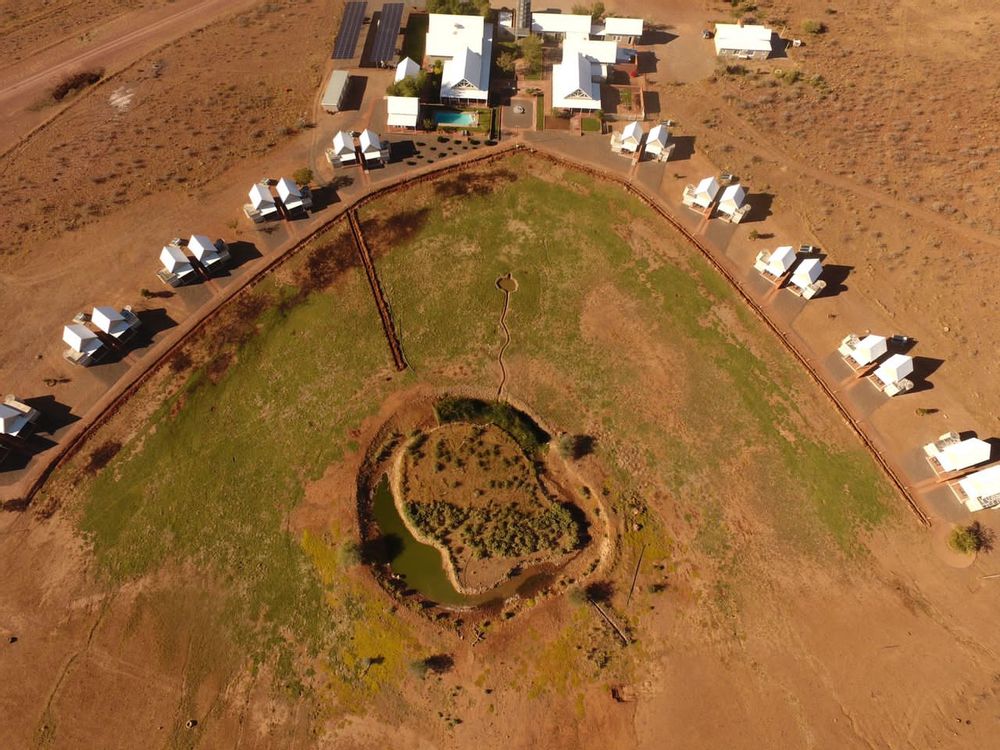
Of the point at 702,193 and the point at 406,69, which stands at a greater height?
the point at 406,69

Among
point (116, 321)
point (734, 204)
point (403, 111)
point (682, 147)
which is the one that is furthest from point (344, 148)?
point (734, 204)

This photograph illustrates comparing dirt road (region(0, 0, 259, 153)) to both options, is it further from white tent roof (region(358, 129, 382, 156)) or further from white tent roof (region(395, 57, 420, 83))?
white tent roof (region(358, 129, 382, 156))

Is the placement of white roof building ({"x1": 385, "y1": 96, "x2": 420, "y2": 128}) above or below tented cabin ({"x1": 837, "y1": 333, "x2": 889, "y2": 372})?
above

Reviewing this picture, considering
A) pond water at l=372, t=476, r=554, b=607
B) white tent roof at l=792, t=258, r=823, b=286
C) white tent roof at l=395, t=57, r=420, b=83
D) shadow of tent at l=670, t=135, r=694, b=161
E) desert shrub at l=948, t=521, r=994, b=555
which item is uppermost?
white tent roof at l=395, t=57, r=420, b=83

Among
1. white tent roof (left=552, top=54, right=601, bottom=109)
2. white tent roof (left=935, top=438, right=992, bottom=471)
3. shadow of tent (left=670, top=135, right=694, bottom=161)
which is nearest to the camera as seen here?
white tent roof (left=935, top=438, right=992, bottom=471)

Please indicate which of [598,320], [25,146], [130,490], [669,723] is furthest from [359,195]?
[669,723]

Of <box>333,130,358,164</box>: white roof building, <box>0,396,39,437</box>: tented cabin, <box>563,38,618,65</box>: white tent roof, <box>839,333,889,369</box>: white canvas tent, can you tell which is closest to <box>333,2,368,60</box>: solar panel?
<box>333,130,358,164</box>: white roof building

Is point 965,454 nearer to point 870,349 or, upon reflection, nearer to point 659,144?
point 870,349
